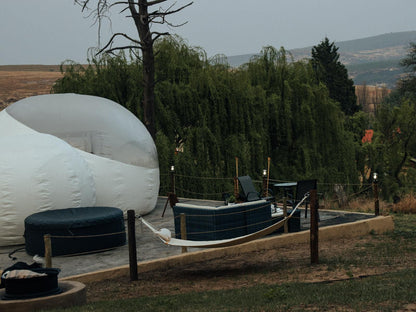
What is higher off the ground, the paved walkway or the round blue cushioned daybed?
the round blue cushioned daybed

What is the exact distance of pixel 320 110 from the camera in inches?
890

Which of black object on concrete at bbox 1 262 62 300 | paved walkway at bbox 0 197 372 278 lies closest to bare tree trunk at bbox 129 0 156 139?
paved walkway at bbox 0 197 372 278

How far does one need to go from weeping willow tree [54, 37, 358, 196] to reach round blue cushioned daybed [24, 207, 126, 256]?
8.26 m

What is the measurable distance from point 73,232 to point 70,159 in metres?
2.20

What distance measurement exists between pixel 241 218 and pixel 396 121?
77.4 ft

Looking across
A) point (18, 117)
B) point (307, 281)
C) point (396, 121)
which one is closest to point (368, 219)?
point (307, 281)

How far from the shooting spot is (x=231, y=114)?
21.3m

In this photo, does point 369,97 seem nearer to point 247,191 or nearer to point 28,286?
point 247,191

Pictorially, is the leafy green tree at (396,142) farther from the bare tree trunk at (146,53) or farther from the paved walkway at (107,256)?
the paved walkway at (107,256)

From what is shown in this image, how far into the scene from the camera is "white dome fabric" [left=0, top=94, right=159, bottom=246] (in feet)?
37.4

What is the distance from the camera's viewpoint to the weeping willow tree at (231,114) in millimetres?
20453

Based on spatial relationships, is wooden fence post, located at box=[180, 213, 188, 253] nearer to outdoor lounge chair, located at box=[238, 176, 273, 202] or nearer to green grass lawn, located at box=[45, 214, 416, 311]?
green grass lawn, located at box=[45, 214, 416, 311]

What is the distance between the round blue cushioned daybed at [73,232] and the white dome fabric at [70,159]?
0.67m

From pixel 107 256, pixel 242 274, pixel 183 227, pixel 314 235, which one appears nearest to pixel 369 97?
pixel 183 227
